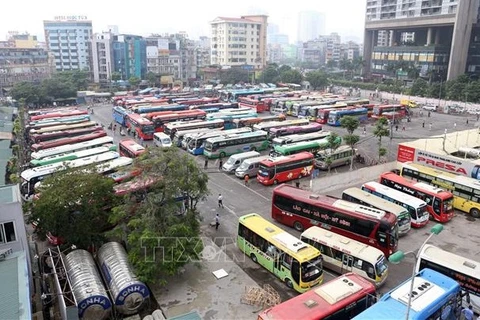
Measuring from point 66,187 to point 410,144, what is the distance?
2337 centimetres

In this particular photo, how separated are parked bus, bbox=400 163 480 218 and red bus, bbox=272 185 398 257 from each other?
8.03 metres

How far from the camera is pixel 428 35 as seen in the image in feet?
277

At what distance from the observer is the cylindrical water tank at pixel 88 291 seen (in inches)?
494

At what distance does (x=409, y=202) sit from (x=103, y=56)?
7768cm

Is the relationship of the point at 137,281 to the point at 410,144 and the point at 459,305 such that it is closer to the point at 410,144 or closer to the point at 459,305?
the point at 459,305

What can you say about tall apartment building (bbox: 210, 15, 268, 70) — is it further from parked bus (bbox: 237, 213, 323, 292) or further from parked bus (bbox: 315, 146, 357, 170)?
parked bus (bbox: 237, 213, 323, 292)

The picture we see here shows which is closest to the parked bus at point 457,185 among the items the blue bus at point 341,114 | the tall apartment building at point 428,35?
the blue bus at point 341,114

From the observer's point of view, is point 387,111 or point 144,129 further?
point 387,111

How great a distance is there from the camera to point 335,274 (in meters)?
15.7

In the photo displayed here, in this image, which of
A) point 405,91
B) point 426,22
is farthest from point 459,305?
point 426,22

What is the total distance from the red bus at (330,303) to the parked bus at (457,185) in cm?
1291

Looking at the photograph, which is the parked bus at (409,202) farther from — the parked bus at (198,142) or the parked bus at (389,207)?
Answer: the parked bus at (198,142)

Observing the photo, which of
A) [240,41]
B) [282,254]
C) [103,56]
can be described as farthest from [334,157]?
[240,41]

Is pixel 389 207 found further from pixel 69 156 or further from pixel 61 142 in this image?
pixel 61 142
